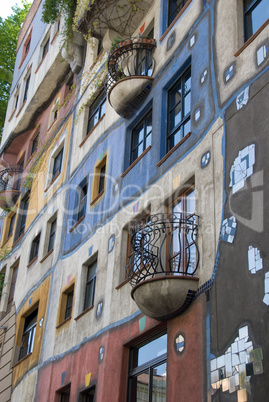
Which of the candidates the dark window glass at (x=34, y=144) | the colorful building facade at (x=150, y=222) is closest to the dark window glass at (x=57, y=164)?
the colorful building facade at (x=150, y=222)

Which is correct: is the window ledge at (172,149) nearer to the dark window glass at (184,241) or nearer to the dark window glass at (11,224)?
the dark window glass at (184,241)

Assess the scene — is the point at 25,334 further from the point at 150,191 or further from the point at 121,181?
the point at 150,191

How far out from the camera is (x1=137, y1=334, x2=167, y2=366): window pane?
1018 cm

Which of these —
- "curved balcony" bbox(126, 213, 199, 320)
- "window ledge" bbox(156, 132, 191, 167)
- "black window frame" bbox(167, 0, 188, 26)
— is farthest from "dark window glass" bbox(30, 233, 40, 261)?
"curved balcony" bbox(126, 213, 199, 320)

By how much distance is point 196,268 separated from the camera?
9.58m

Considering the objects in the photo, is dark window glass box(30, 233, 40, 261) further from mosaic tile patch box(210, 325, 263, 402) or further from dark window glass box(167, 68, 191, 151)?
mosaic tile patch box(210, 325, 263, 402)

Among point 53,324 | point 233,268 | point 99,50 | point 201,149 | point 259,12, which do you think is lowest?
point 233,268

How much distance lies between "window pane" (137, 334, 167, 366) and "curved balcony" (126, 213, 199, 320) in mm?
594

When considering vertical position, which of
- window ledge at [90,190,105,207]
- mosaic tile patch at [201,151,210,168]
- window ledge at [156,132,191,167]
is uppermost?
window ledge at [90,190,105,207]

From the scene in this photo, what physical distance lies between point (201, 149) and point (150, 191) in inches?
72.6

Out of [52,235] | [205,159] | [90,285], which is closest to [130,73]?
[90,285]

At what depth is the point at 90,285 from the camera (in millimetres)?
14055

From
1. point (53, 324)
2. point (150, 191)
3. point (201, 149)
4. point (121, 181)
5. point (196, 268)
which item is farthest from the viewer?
point (53, 324)

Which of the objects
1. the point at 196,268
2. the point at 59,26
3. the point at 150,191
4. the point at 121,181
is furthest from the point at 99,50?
the point at 196,268
